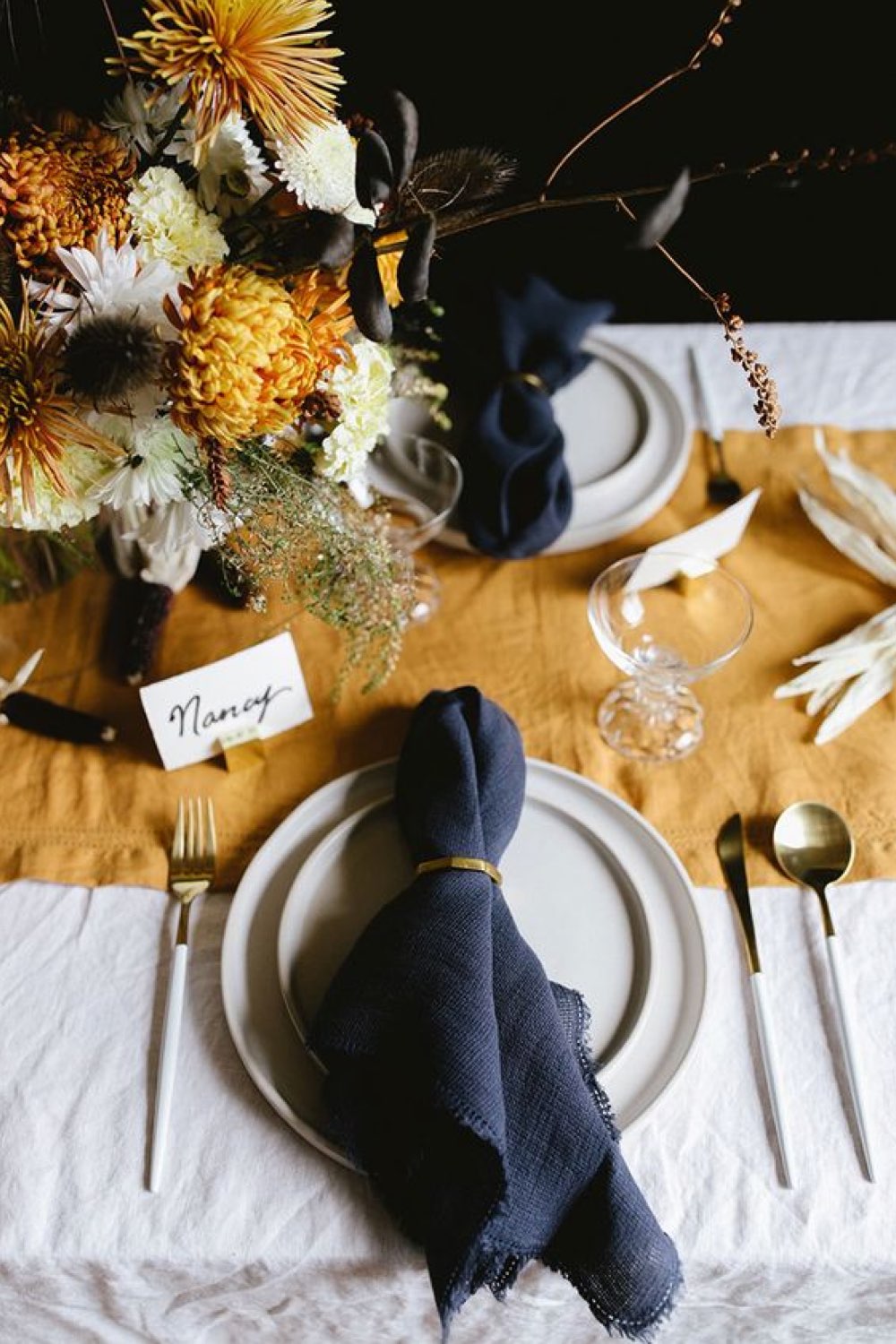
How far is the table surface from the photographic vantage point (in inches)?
29.2

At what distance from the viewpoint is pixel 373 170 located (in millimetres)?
667

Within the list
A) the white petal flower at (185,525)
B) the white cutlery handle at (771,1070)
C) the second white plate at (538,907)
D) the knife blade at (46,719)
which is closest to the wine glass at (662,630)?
the second white plate at (538,907)

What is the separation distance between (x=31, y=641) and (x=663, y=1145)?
719 millimetres

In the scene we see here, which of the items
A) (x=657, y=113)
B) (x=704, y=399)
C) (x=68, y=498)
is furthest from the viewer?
(x=657, y=113)

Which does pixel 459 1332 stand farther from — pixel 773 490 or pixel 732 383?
pixel 732 383

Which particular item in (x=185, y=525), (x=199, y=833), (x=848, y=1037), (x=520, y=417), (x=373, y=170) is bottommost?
(x=848, y=1037)

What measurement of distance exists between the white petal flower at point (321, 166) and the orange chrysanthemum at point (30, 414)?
0.19 metres

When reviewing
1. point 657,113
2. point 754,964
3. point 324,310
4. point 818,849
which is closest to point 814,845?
point 818,849

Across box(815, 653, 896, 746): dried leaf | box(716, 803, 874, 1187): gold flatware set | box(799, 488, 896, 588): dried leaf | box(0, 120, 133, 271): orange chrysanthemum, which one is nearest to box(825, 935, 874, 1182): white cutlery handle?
box(716, 803, 874, 1187): gold flatware set

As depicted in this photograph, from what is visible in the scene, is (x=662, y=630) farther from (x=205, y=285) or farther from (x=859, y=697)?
(x=205, y=285)

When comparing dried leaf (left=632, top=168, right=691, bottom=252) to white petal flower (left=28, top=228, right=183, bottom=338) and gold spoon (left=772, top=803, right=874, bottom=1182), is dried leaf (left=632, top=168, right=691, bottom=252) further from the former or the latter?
gold spoon (left=772, top=803, right=874, bottom=1182)

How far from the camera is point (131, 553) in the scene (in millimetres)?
1107

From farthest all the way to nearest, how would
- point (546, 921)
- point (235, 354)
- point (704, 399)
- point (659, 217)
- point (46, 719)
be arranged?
A: 1. point (704, 399)
2. point (46, 719)
3. point (546, 921)
4. point (235, 354)
5. point (659, 217)

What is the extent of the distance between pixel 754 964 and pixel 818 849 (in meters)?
0.13
